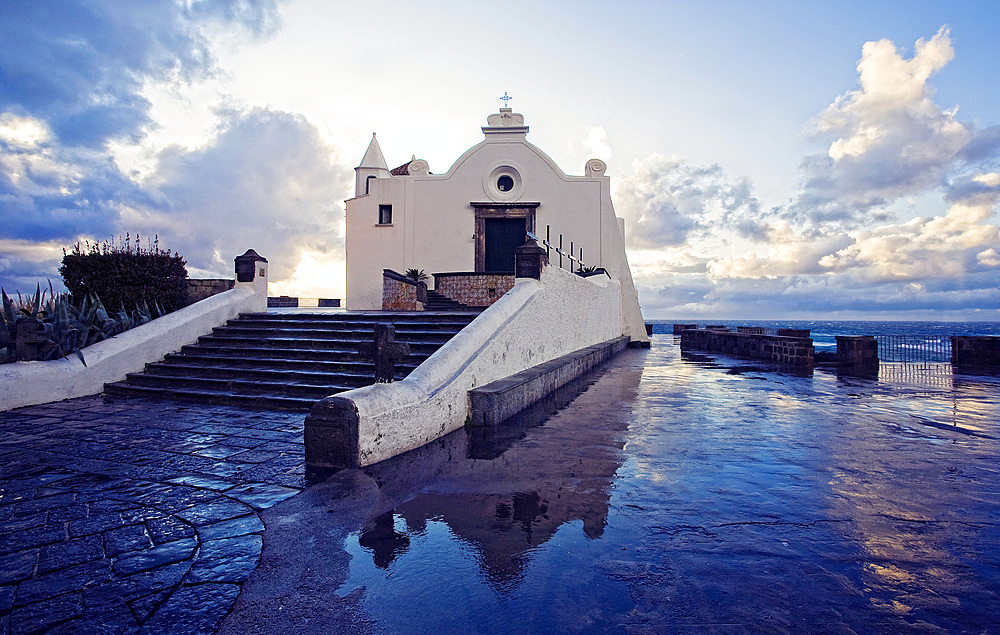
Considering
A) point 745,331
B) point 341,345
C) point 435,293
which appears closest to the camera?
point 341,345

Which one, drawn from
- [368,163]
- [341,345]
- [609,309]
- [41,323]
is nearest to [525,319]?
[341,345]

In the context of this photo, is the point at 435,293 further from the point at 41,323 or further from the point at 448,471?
the point at 448,471

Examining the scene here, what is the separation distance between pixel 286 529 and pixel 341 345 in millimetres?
6008

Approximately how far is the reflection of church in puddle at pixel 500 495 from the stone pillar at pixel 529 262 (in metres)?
3.87

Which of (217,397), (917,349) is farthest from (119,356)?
(917,349)

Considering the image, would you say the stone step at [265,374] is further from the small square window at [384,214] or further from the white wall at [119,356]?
the small square window at [384,214]

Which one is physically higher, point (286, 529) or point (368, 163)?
point (368, 163)

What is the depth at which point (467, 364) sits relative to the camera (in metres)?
6.27

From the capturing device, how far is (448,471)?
173 inches

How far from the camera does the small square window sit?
21.5m

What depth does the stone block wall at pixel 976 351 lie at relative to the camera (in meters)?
15.1

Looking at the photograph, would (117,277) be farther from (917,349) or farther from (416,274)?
(917,349)

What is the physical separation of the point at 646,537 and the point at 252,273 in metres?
10.7

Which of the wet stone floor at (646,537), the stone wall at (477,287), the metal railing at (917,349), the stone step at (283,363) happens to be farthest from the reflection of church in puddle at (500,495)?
the metal railing at (917,349)
